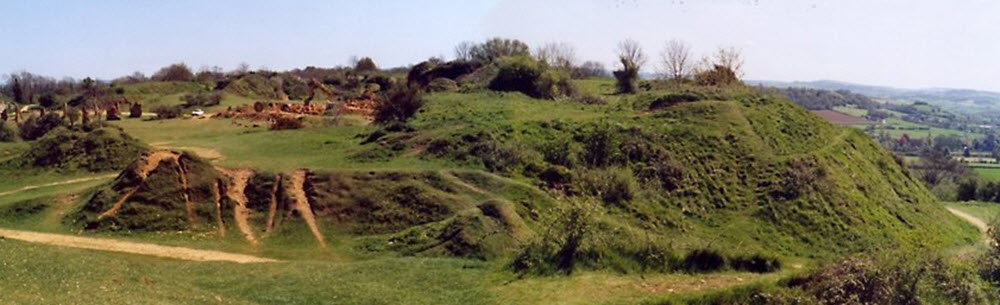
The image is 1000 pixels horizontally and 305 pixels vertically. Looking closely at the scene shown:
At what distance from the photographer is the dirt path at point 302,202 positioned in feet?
80.0

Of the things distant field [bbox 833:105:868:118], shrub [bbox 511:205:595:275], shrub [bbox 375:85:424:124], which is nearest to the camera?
shrub [bbox 511:205:595:275]

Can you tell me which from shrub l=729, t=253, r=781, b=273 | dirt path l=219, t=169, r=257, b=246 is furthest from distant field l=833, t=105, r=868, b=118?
shrub l=729, t=253, r=781, b=273

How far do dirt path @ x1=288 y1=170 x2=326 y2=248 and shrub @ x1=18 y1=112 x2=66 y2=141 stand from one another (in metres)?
29.8

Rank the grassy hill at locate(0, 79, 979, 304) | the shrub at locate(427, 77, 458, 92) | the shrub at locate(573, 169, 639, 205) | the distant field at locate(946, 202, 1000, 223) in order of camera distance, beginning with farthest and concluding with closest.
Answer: the shrub at locate(427, 77, 458, 92), the distant field at locate(946, 202, 1000, 223), the shrub at locate(573, 169, 639, 205), the grassy hill at locate(0, 79, 979, 304)

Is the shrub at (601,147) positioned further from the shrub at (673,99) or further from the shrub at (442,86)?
the shrub at (442,86)

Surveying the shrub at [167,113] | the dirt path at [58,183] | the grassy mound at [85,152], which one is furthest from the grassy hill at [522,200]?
the shrub at [167,113]

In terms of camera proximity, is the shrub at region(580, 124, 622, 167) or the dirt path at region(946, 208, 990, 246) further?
the dirt path at region(946, 208, 990, 246)

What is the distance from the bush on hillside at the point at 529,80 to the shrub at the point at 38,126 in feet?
93.7

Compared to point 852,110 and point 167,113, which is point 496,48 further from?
point 852,110

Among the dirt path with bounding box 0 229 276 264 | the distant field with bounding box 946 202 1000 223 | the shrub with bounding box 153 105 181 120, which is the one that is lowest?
the distant field with bounding box 946 202 1000 223

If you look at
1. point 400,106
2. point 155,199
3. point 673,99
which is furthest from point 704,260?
point 400,106

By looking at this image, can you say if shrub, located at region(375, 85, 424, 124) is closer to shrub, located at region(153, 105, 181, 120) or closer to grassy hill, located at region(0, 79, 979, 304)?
grassy hill, located at region(0, 79, 979, 304)

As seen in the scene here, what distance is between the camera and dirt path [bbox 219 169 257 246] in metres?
24.6

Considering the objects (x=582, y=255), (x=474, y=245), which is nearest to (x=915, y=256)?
(x=582, y=255)
